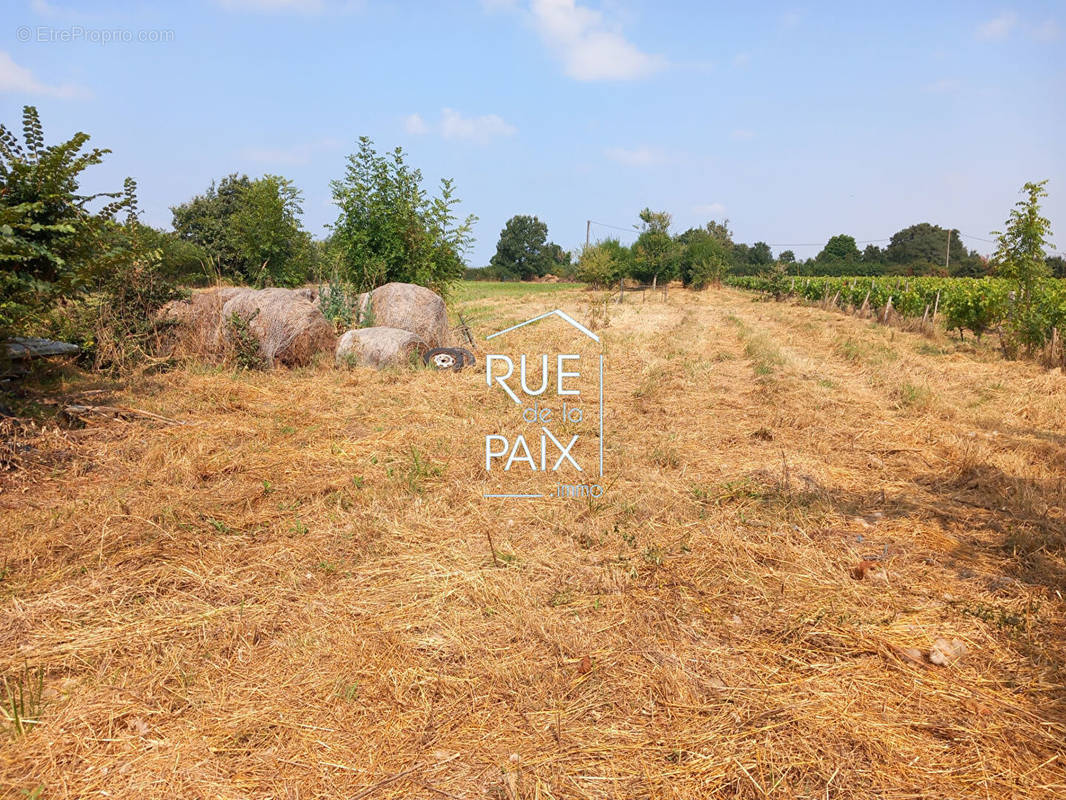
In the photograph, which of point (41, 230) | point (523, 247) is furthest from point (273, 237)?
point (523, 247)

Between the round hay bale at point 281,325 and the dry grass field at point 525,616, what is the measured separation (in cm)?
336

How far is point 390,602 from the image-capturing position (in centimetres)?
346

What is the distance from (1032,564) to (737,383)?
5898mm

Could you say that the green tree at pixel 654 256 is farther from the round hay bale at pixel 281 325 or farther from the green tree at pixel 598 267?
the round hay bale at pixel 281 325

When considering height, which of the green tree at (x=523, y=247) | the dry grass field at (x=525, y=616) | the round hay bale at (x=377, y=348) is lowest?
the dry grass field at (x=525, y=616)

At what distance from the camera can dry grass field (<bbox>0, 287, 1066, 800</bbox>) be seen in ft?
7.80

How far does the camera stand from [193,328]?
963 cm

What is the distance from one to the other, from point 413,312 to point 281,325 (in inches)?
112

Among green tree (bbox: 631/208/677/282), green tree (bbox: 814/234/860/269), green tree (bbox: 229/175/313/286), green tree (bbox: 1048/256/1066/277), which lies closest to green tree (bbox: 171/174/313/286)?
green tree (bbox: 229/175/313/286)

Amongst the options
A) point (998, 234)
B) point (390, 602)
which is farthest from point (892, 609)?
point (998, 234)

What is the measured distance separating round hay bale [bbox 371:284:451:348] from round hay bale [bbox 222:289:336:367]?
5.89 feet

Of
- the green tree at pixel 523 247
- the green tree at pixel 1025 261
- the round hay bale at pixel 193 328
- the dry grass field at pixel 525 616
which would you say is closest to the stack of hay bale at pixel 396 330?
the round hay bale at pixel 193 328

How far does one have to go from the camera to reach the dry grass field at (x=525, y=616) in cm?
238

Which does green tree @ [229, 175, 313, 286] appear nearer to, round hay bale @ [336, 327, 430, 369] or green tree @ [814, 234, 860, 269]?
round hay bale @ [336, 327, 430, 369]
